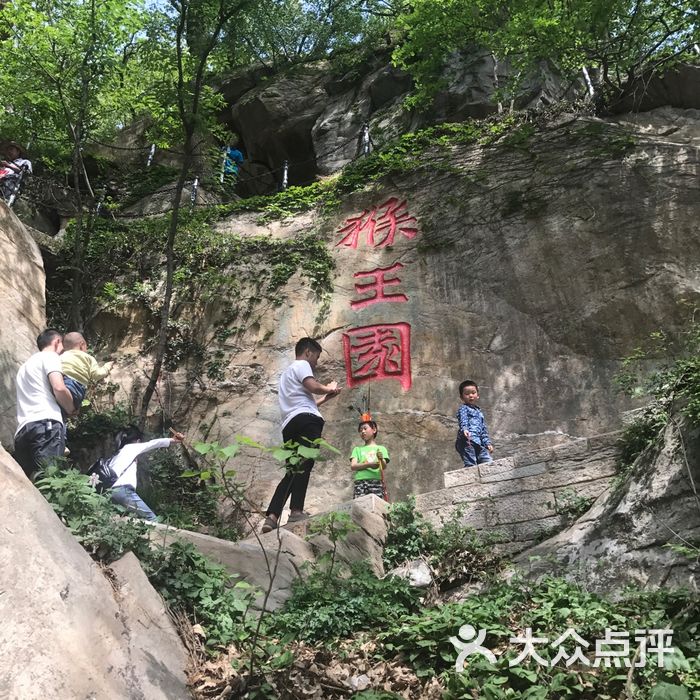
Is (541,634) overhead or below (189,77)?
below

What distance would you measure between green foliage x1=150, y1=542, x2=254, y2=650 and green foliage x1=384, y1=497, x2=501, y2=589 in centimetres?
161

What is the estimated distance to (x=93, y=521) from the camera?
3.91 meters

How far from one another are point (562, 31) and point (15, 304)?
7269 millimetres

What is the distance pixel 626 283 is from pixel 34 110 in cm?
878

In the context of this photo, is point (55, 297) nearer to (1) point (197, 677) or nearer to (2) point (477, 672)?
(1) point (197, 677)

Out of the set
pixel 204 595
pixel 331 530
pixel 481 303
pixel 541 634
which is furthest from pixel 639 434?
pixel 481 303

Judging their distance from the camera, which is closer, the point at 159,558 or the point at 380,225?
the point at 159,558

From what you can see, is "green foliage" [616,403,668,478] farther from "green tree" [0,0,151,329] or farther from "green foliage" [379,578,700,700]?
"green tree" [0,0,151,329]

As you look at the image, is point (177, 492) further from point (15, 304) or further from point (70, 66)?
point (70, 66)

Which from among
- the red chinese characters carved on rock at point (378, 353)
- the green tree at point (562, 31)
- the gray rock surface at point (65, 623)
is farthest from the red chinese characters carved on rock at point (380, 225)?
the gray rock surface at point (65, 623)

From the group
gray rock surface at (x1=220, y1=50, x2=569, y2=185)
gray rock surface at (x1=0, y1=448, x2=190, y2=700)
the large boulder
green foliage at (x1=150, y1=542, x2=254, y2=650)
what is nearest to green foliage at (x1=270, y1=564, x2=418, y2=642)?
green foliage at (x1=150, y1=542, x2=254, y2=650)

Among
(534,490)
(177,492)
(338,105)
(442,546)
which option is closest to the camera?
(442,546)

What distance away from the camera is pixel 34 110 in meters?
10.6

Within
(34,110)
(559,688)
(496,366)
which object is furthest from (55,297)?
(559,688)
